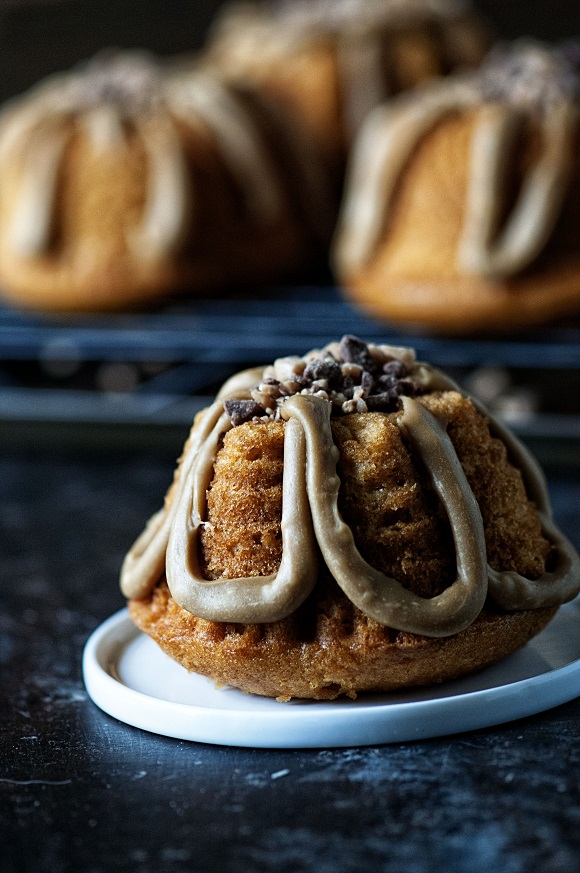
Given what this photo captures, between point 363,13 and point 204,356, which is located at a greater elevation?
point 363,13

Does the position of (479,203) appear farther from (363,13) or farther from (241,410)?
(241,410)

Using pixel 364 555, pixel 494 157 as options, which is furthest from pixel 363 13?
pixel 364 555

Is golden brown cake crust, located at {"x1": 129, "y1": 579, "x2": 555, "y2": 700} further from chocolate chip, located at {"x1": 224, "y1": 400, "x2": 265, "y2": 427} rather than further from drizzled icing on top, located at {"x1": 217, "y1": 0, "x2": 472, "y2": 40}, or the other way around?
drizzled icing on top, located at {"x1": 217, "y1": 0, "x2": 472, "y2": 40}

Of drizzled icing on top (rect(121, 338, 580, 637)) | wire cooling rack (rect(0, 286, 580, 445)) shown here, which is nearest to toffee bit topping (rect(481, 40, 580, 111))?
wire cooling rack (rect(0, 286, 580, 445))

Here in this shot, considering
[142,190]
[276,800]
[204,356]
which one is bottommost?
[204,356]

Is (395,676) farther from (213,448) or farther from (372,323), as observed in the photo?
(372,323)

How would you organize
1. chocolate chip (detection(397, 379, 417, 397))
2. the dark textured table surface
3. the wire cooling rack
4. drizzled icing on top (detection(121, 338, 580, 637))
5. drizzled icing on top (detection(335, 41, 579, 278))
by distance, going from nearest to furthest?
the dark textured table surface → drizzled icing on top (detection(121, 338, 580, 637)) → chocolate chip (detection(397, 379, 417, 397)) → drizzled icing on top (detection(335, 41, 579, 278)) → the wire cooling rack

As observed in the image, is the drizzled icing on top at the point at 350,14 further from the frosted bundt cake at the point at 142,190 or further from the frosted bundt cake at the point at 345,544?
the frosted bundt cake at the point at 345,544
